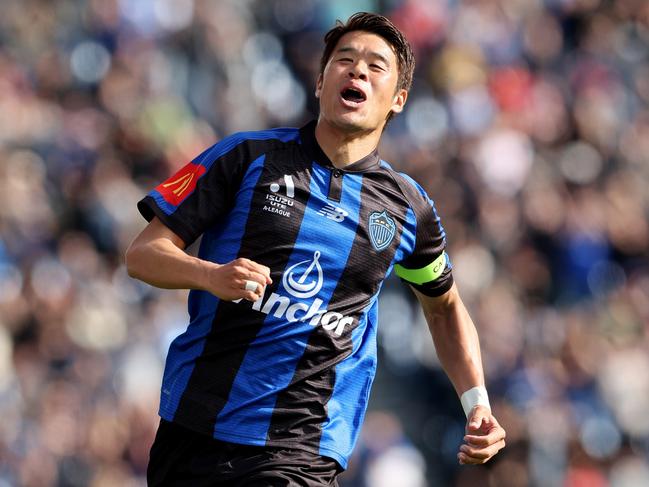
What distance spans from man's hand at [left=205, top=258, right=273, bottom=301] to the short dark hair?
150 centimetres

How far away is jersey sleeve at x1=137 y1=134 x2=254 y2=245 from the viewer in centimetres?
438

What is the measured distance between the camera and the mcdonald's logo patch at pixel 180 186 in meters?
4.42

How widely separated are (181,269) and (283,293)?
500 mm

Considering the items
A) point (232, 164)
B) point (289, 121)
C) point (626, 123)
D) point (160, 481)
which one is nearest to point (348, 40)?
point (232, 164)

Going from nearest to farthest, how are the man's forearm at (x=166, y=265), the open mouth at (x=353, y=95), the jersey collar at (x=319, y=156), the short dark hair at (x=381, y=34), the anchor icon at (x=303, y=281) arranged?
the man's forearm at (x=166, y=265), the anchor icon at (x=303, y=281), the jersey collar at (x=319, y=156), the open mouth at (x=353, y=95), the short dark hair at (x=381, y=34)

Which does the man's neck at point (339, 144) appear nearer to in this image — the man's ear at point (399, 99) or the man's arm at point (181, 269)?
the man's ear at point (399, 99)

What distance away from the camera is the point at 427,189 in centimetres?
1077

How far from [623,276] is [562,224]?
0.79 metres

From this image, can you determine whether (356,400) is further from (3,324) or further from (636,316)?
(636,316)

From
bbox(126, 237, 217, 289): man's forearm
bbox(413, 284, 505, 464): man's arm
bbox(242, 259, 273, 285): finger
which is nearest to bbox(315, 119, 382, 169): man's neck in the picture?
Answer: bbox(413, 284, 505, 464): man's arm

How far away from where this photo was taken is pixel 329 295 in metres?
4.51

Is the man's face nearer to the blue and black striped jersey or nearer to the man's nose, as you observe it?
the man's nose

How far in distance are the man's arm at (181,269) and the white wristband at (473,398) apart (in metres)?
1.40

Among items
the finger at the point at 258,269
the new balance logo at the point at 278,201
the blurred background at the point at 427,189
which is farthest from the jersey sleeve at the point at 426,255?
the blurred background at the point at 427,189
